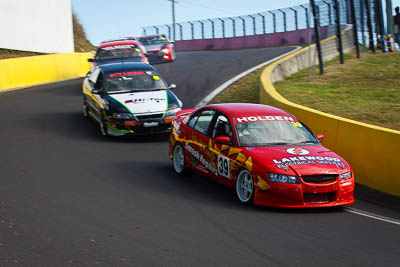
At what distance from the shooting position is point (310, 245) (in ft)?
22.2

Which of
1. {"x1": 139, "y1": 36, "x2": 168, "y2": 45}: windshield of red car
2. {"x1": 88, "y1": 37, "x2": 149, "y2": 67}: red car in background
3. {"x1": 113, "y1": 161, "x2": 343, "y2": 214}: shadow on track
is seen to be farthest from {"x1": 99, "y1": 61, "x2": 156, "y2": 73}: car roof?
{"x1": 139, "y1": 36, "x2": 168, "y2": 45}: windshield of red car

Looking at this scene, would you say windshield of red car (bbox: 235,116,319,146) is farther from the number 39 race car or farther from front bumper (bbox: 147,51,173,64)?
front bumper (bbox: 147,51,173,64)

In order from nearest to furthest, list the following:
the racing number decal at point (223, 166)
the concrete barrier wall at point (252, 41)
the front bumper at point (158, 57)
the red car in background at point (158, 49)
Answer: the racing number decal at point (223, 166) → the front bumper at point (158, 57) → the red car in background at point (158, 49) → the concrete barrier wall at point (252, 41)

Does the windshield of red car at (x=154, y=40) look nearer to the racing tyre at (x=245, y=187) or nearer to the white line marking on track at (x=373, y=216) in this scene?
the racing tyre at (x=245, y=187)

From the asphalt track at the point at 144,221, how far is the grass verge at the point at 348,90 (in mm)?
4351

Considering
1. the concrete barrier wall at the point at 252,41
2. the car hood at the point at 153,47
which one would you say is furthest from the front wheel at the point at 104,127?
the concrete barrier wall at the point at 252,41

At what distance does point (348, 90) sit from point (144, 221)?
36.8ft

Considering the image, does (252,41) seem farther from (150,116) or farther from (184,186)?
(184,186)

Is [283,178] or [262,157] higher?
[262,157]

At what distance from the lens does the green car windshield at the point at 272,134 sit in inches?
368

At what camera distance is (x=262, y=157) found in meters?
8.66

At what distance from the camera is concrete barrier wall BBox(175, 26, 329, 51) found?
41.8 meters

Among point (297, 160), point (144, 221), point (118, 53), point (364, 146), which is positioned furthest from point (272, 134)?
point (118, 53)

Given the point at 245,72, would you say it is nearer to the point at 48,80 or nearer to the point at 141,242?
the point at 48,80
